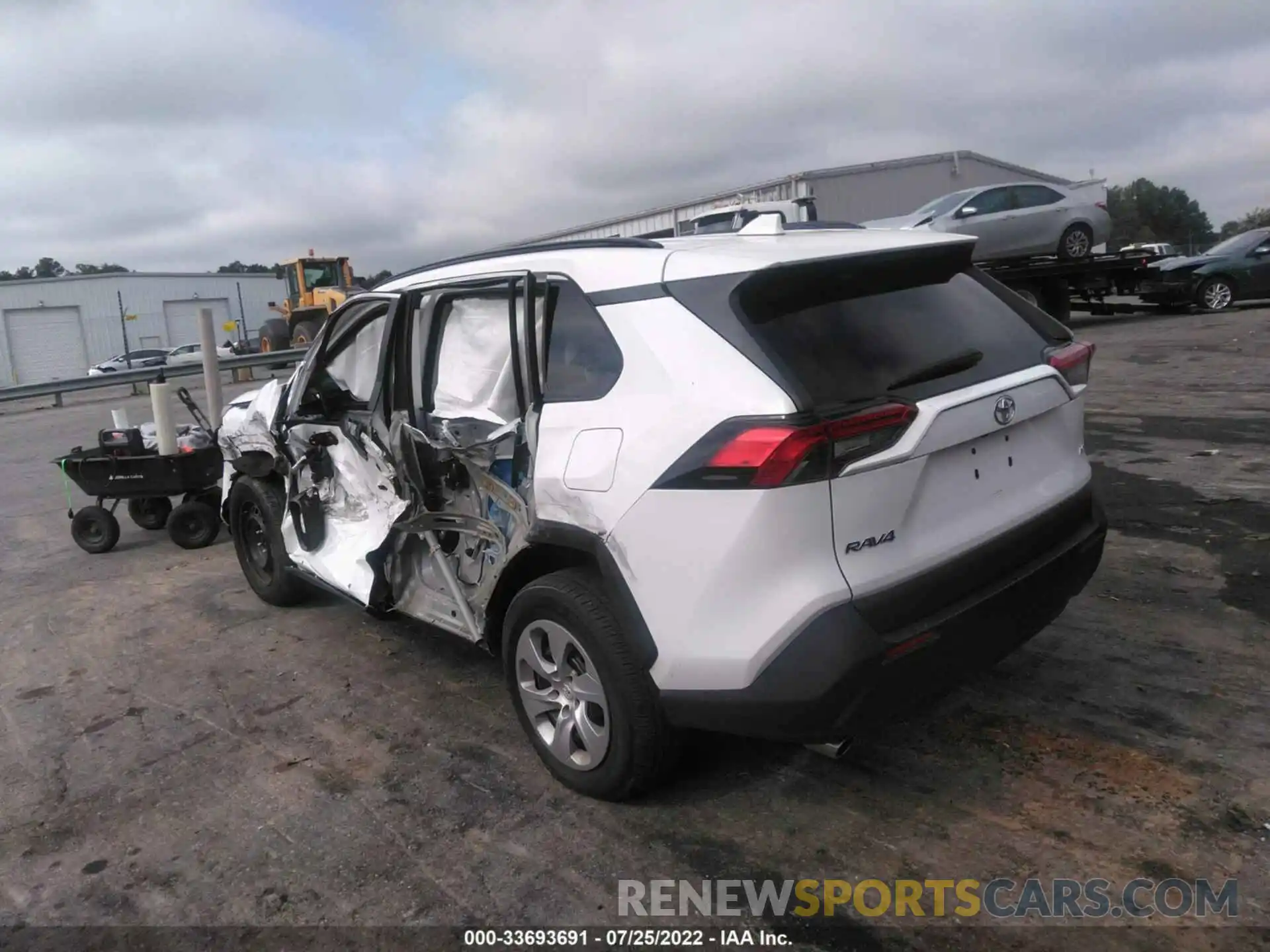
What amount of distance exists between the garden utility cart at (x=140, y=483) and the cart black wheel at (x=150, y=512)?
12.4 inches

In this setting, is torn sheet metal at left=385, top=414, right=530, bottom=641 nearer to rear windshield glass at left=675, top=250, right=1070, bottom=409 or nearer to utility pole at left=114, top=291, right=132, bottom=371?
rear windshield glass at left=675, top=250, right=1070, bottom=409

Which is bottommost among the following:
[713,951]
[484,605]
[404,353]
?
[713,951]

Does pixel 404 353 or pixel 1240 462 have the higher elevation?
pixel 404 353

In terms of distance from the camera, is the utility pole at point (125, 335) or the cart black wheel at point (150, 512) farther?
the utility pole at point (125, 335)

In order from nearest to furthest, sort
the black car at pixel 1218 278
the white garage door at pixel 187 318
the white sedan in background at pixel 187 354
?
the black car at pixel 1218 278, the white sedan in background at pixel 187 354, the white garage door at pixel 187 318

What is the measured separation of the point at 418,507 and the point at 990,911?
2638 millimetres

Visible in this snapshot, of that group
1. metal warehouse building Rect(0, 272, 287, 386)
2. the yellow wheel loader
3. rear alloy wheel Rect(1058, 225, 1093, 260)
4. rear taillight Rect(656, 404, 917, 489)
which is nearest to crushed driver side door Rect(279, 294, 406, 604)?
rear taillight Rect(656, 404, 917, 489)

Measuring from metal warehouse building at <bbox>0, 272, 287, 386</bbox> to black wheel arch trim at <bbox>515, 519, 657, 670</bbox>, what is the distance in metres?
44.4

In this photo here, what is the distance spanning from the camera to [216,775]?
12.2ft

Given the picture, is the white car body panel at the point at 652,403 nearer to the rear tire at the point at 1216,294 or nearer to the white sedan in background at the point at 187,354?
the rear tire at the point at 1216,294

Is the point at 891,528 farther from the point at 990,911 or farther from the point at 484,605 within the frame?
the point at 484,605

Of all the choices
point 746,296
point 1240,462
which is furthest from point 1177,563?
point 746,296

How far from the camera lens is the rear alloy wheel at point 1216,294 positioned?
1689 centimetres

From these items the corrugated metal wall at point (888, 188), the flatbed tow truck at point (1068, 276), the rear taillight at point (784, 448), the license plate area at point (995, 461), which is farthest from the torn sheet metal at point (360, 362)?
the corrugated metal wall at point (888, 188)
